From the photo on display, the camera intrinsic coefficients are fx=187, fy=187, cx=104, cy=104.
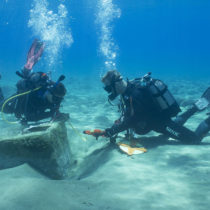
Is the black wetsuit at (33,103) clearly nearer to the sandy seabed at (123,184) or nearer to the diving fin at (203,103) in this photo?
the sandy seabed at (123,184)

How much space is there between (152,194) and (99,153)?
2.61 m

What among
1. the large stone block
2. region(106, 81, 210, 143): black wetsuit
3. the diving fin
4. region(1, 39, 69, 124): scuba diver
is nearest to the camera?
the large stone block

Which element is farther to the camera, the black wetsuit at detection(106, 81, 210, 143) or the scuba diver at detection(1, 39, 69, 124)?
the scuba diver at detection(1, 39, 69, 124)

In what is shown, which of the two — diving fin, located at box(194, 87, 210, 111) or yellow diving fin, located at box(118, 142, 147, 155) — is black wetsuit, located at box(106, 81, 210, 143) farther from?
diving fin, located at box(194, 87, 210, 111)

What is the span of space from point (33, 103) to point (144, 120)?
→ 3143 mm

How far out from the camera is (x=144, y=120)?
5.07 m

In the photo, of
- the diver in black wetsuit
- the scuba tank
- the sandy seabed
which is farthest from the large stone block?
the scuba tank

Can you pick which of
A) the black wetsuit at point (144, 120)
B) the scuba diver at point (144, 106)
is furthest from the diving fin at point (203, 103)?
the scuba diver at point (144, 106)

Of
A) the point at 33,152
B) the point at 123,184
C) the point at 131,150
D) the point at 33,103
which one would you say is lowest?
the point at 123,184

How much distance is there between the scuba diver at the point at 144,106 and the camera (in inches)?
190

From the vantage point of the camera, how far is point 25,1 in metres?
63.3

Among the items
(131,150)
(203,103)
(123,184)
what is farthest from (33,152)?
(203,103)

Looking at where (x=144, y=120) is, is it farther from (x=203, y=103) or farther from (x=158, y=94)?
(x=203, y=103)

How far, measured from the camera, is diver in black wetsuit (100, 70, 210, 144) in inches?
190
